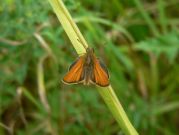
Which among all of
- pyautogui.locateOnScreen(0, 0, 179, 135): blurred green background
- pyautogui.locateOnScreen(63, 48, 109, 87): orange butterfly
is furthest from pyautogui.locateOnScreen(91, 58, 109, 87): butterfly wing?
pyautogui.locateOnScreen(0, 0, 179, 135): blurred green background

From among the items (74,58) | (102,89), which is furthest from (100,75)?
(74,58)

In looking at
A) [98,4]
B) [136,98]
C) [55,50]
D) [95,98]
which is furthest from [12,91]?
[98,4]

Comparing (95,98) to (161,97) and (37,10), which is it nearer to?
(161,97)

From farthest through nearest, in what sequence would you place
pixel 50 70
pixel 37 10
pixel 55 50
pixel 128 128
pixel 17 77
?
pixel 50 70 → pixel 55 50 → pixel 17 77 → pixel 37 10 → pixel 128 128

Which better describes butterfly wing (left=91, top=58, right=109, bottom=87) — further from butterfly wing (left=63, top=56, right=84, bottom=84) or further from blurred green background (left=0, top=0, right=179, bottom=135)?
blurred green background (left=0, top=0, right=179, bottom=135)

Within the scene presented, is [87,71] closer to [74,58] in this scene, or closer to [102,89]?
[102,89]

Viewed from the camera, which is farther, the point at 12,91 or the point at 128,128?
the point at 12,91

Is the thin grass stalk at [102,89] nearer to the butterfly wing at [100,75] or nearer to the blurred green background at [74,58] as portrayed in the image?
the butterfly wing at [100,75]
